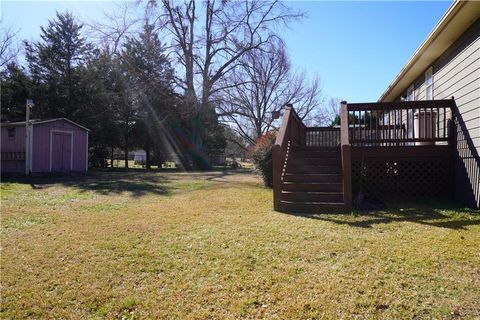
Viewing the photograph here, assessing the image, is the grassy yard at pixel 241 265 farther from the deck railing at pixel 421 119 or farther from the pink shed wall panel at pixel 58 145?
the pink shed wall panel at pixel 58 145

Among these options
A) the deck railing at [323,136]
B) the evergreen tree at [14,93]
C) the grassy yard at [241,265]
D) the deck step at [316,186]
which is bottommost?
the grassy yard at [241,265]

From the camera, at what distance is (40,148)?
16891 mm

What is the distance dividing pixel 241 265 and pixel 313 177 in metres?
4.20

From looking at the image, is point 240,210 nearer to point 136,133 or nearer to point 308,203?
point 308,203

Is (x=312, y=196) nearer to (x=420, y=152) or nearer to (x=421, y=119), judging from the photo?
(x=420, y=152)

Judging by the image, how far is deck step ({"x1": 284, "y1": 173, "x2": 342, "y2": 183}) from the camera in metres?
7.59

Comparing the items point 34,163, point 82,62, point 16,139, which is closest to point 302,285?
point 34,163

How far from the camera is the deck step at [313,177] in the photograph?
759 centimetres

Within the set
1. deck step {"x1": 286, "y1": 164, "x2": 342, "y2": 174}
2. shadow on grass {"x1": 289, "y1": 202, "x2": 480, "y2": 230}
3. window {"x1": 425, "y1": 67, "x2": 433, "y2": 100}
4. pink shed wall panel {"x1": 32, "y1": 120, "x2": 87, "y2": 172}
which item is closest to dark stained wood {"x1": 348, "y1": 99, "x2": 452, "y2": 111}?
deck step {"x1": 286, "y1": 164, "x2": 342, "y2": 174}

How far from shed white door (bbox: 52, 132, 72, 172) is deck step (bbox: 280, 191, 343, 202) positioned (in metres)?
14.5

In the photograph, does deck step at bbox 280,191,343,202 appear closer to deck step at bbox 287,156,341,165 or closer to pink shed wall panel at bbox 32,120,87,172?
deck step at bbox 287,156,341,165

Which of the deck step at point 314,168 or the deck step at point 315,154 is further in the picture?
the deck step at point 315,154

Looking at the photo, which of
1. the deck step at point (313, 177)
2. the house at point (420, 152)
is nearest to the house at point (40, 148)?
the house at point (420, 152)

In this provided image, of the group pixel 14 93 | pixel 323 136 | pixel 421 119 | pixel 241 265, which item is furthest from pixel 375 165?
pixel 14 93
